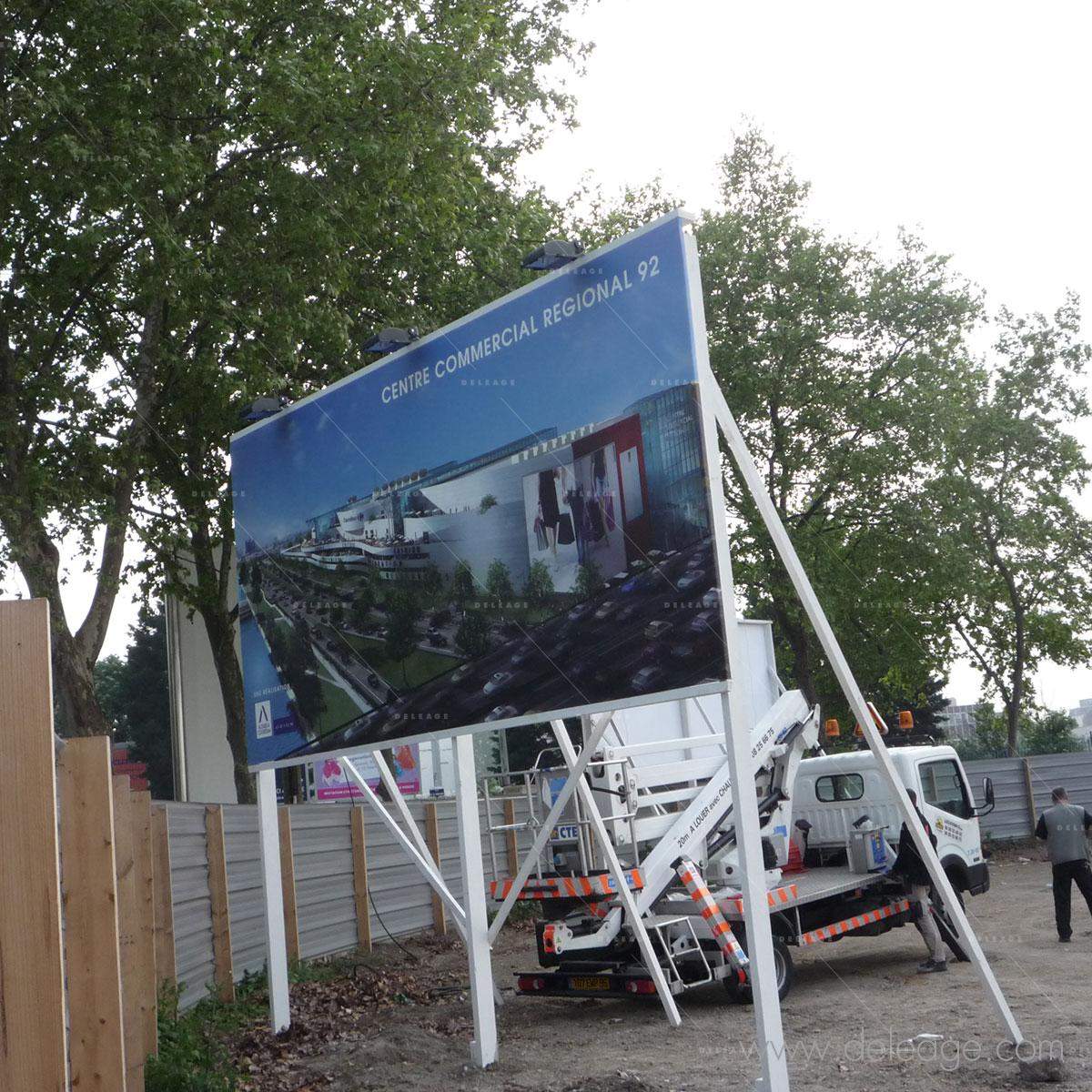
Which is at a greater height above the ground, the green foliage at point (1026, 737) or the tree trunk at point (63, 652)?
the tree trunk at point (63, 652)

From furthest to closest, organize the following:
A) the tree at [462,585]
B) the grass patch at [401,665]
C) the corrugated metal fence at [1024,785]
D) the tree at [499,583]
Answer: the corrugated metal fence at [1024,785] < the grass patch at [401,665] < the tree at [462,585] < the tree at [499,583]

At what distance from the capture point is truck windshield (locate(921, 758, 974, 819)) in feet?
49.0

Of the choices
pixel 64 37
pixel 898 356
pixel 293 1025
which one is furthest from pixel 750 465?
pixel 898 356

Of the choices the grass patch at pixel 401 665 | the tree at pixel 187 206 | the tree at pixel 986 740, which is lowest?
the tree at pixel 986 740

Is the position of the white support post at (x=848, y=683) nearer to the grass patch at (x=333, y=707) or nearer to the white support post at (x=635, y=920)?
the white support post at (x=635, y=920)

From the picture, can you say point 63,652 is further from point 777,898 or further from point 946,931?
point 946,931

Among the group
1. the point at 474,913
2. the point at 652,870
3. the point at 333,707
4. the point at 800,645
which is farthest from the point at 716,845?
the point at 800,645

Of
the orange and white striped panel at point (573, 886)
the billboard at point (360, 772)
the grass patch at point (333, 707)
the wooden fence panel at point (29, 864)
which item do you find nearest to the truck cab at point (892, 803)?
the orange and white striped panel at point (573, 886)

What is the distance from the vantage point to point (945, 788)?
49.8ft

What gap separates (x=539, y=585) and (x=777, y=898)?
4866mm

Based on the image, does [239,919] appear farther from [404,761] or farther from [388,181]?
[404,761]

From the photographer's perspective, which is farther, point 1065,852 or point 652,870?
point 1065,852

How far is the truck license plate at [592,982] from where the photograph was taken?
11.3 meters

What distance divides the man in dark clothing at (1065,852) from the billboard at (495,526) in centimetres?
860
